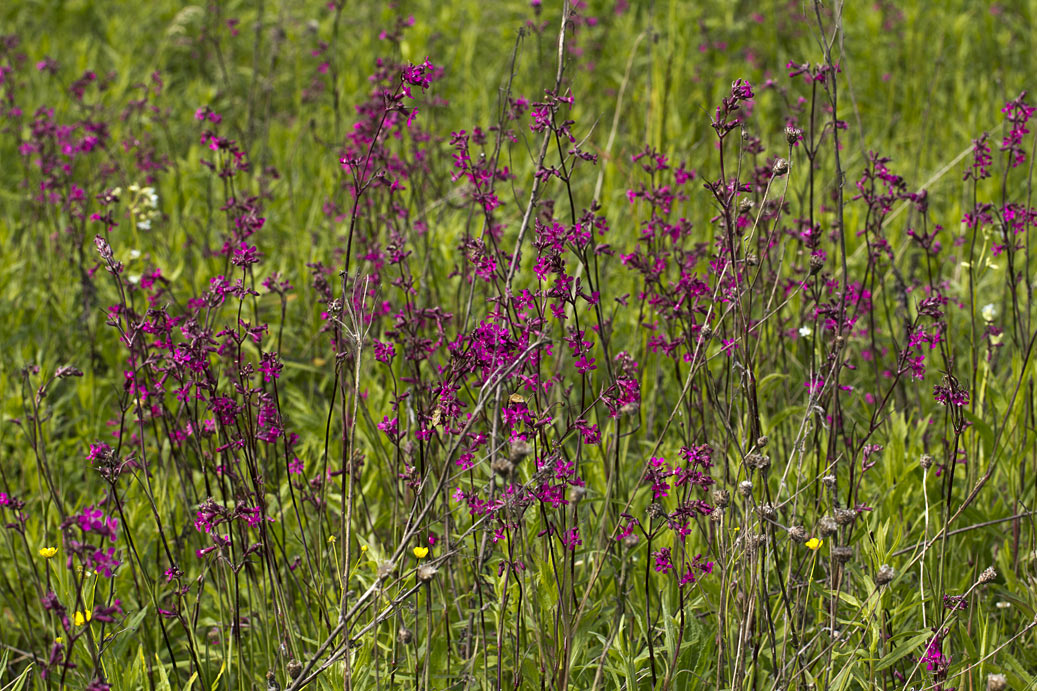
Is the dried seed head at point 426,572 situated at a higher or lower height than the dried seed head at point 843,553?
higher

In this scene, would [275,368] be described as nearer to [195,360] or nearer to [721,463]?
[195,360]

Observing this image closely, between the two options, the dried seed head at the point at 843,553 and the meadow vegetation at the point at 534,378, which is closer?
the dried seed head at the point at 843,553

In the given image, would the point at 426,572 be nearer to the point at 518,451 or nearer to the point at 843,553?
the point at 518,451

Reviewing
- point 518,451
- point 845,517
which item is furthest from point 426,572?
point 845,517

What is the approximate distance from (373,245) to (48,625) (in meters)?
1.65

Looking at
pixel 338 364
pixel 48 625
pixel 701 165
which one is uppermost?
pixel 338 364

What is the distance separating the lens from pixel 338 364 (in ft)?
6.55

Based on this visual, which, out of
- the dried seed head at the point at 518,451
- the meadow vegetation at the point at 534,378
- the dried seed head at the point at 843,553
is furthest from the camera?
the meadow vegetation at the point at 534,378

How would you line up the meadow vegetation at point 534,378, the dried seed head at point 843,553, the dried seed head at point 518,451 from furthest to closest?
the meadow vegetation at point 534,378
the dried seed head at point 843,553
the dried seed head at point 518,451

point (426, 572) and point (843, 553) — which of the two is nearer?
point (426, 572)

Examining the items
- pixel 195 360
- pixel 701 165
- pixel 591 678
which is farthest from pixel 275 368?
pixel 701 165

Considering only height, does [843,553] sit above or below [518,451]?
below

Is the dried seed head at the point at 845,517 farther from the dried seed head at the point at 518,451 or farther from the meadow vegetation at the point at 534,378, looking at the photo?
the dried seed head at the point at 518,451

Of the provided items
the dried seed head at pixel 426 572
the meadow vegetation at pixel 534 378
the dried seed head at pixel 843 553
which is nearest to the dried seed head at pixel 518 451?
the meadow vegetation at pixel 534 378
